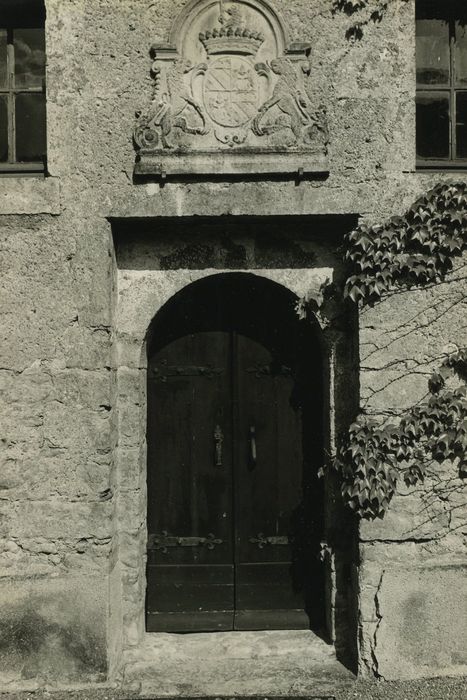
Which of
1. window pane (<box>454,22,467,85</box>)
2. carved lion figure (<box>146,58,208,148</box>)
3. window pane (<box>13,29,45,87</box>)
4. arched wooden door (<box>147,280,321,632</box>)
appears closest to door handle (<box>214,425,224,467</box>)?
arched wooden door (<box>147,280,321,632</box>)

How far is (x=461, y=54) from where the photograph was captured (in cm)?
392

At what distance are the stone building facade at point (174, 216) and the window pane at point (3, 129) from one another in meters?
0.35

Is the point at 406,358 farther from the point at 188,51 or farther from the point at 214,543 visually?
the point at 188,51

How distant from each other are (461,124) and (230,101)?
1.40 meters

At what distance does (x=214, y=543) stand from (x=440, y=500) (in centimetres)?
140

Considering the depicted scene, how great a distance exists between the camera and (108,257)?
3.70 m

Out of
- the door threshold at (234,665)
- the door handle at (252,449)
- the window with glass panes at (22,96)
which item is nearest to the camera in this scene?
the door threshold at (234,665)

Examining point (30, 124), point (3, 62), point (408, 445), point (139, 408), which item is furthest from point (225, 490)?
point (3, 62)

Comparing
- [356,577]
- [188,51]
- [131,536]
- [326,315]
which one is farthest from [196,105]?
[356,577]

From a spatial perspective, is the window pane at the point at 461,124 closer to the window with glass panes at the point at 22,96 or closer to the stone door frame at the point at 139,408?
the stone door frame at the point at 139,408

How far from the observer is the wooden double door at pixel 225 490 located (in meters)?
4.12

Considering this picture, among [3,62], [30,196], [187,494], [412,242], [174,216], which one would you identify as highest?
[3,62]

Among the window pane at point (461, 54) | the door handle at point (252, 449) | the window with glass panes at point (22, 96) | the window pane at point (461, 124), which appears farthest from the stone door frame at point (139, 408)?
the window pane at point (461, 54)

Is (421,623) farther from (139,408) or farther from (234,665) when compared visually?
(139,408)
